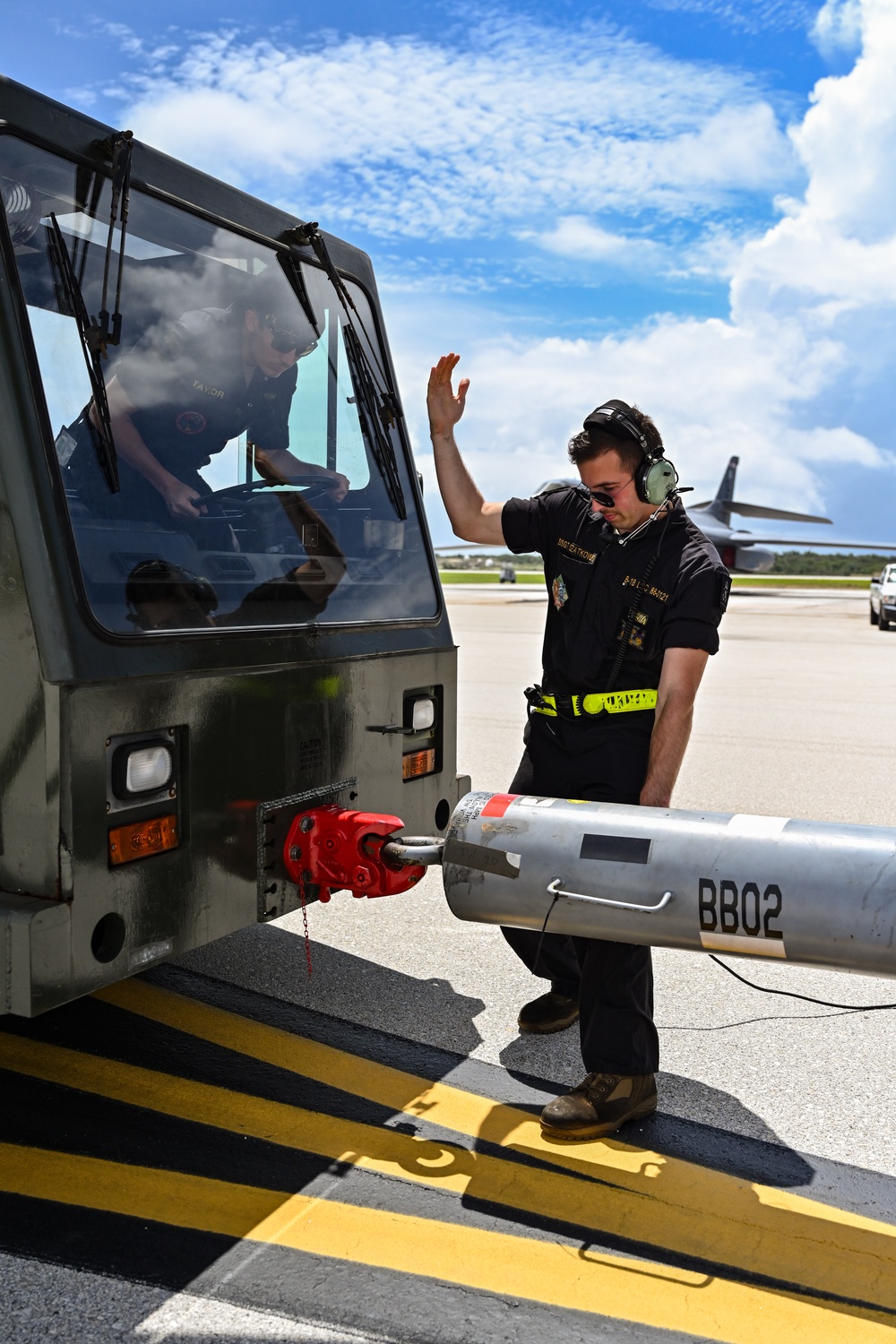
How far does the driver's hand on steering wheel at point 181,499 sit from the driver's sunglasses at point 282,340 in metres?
0.69

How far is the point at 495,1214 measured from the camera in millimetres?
2734

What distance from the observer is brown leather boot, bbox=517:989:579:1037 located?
380 centimetres

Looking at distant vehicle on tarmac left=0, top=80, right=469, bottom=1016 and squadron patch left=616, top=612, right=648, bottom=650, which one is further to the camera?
squadron patch left=616, top=612, right=648, bottom=650

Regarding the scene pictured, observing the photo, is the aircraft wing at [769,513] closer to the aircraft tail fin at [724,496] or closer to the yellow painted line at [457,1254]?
the aircraft tail fin at [724,496]

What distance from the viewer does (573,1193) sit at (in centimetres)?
285

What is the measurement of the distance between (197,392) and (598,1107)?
90.9 inches

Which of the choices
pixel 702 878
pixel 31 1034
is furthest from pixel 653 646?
pixel 31 1034

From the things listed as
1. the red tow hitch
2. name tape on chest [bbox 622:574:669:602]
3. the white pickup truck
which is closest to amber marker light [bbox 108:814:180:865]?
the red tow hitch

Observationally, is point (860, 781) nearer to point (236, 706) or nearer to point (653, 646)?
point (653, 646)

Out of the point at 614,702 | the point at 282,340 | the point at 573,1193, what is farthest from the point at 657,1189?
the point at 282,340

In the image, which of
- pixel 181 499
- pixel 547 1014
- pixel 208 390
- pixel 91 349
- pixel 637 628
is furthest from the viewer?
pixel 547 1014

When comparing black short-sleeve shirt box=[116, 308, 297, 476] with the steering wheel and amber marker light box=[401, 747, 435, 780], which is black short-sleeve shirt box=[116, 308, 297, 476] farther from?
amber marker light box=[401, 747, 435, 780]

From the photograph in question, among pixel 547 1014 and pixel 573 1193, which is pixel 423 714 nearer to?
pixel 547 1014

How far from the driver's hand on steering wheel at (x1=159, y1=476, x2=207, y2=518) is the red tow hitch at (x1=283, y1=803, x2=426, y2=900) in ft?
2.98
